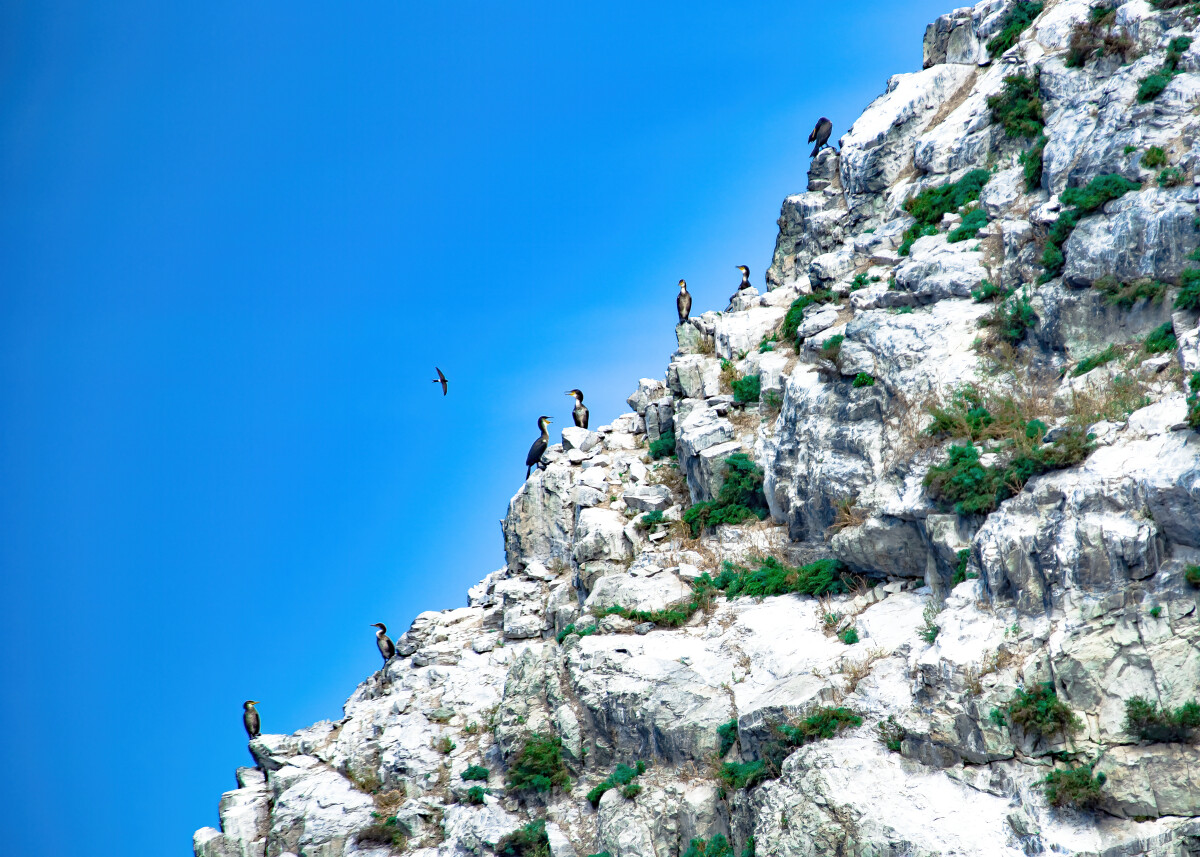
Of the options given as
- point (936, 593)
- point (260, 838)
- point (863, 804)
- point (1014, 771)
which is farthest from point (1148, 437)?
point (260, 838)

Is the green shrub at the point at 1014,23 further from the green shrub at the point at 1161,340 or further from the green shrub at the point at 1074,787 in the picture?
the green shrub at the point at 1074,787

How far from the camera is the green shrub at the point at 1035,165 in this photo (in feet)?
70.1

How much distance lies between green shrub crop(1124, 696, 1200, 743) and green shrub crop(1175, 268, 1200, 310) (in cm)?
729

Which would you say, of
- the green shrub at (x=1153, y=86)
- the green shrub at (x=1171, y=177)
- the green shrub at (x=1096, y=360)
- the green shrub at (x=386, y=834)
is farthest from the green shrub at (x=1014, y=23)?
the green shrub at (x=386, y=834)

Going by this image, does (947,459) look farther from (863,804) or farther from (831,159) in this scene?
(831,159)

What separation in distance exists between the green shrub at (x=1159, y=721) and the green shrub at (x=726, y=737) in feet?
19.9

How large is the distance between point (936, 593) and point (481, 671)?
37.4ft

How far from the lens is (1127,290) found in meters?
17.0

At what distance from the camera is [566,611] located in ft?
73.6

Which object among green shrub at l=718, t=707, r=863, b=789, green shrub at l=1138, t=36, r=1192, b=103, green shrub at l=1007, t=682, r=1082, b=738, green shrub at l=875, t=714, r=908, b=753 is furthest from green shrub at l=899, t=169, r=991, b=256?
green shrub at l=1007, t=682, r=1082, b=738

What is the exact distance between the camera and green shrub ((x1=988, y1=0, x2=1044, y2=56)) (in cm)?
2638

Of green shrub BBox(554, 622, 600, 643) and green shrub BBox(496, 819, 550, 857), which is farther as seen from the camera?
green shrub BBox(554, 622, 600, 643)

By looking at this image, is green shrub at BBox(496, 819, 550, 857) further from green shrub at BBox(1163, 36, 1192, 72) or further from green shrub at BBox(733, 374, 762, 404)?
green shrub at BBox(1163, 36, 1192, 72)

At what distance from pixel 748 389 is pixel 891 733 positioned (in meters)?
11.0
